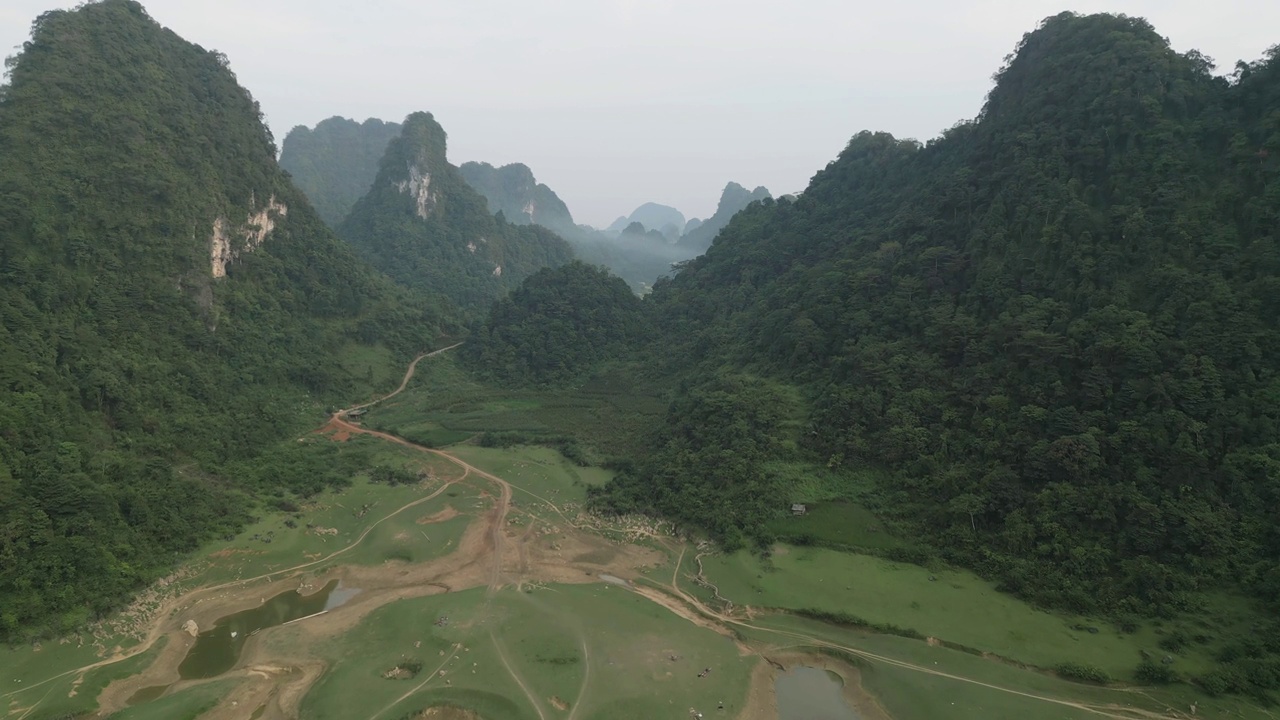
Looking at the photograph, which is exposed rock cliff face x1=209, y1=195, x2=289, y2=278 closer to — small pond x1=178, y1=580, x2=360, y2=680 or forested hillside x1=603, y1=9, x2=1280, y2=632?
small pond x1=178, y1=580, x2=360, y2=680

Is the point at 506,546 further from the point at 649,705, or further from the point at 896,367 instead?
the point at 896,367

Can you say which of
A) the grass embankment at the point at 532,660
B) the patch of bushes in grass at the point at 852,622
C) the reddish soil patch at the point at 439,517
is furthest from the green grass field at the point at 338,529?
the patch of bushes in grass at the point at 852,622

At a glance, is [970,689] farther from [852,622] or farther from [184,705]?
[184,705]

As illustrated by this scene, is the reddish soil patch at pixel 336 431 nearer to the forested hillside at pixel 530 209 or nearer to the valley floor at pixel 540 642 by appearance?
the valley floor at pixel 540 642

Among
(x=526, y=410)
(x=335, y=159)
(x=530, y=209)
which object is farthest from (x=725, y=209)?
(x=526, y=410)

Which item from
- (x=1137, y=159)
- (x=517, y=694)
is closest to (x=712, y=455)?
(x=517, y=694)

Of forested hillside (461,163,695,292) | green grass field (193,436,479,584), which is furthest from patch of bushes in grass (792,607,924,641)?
forested hillside (461,163,695,292)

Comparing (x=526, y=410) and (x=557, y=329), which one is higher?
(x=557, y=329)
